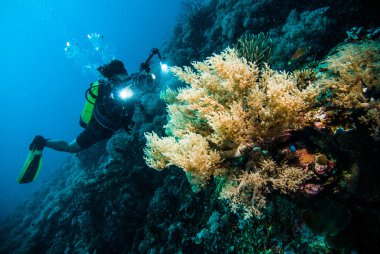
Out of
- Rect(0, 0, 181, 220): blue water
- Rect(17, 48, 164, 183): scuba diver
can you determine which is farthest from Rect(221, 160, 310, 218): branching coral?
Rect(0, 0, 181, 220): blue water

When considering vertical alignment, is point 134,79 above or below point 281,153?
above

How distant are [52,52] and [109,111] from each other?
159 m

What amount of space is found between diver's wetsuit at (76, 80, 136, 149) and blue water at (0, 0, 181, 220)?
82270 mm

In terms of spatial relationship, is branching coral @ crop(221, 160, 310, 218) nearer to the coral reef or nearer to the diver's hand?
the coral reef

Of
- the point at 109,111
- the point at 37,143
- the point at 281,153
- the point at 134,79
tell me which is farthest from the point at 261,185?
the point at 37,143

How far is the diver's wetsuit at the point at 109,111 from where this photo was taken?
18.3ft

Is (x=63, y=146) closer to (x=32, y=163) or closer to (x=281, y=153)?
(x=32, y=163)

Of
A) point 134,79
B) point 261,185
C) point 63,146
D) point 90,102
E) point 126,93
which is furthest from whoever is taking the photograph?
point 63,146

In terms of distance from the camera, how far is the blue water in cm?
9500

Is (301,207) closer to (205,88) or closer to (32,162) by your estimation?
(205,88)

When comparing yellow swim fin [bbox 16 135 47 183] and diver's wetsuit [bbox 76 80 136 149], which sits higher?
diver's wetsuit [bbox 76 80 136 149]

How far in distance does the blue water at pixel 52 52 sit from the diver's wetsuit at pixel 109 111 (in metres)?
82.3

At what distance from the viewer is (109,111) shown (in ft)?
18.6

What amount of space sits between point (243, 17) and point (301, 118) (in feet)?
21.1
